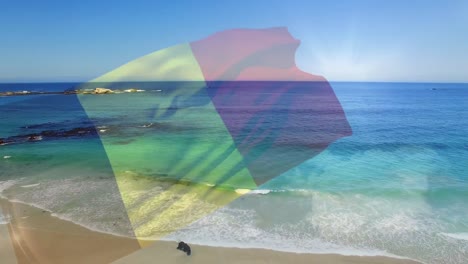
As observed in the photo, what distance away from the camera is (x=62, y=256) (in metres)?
6.44

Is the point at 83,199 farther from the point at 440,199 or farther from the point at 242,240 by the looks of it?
the point at 440,199

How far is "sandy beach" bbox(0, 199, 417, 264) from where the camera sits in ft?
20.6

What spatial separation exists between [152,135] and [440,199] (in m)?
17.6

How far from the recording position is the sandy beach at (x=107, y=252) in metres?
6.29

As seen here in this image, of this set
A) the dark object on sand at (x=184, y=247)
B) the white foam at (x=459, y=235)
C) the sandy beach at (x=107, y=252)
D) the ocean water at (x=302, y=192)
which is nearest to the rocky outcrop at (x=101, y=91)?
the ocean water at (x=302, y=192)

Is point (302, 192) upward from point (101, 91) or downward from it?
upward

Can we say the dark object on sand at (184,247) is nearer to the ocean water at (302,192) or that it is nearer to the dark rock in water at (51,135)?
the ocean water at (302,192)

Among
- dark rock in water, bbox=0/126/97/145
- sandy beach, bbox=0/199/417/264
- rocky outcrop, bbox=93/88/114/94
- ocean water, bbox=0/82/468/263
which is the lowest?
rocky outcrop, bbox=93/88/114/94

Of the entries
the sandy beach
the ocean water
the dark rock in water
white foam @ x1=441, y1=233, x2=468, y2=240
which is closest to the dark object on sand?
the sandy beach

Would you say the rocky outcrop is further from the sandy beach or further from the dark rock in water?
the sandy beach

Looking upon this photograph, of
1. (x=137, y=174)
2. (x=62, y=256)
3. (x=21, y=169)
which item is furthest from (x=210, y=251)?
(x=21, y=169)

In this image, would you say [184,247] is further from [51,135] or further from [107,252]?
[51,135]

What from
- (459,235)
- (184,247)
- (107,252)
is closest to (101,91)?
(107,252)

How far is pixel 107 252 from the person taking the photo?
664 centimetres
